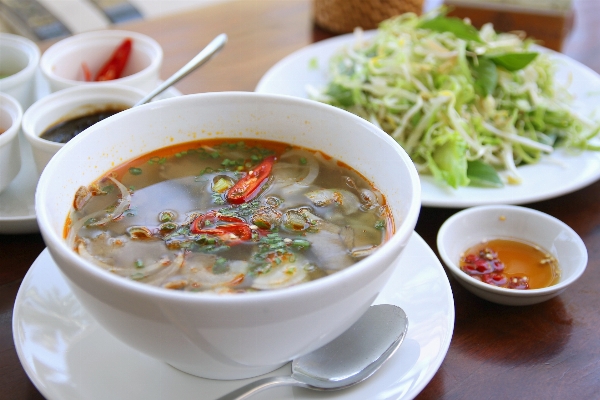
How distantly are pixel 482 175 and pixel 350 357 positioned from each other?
123cm

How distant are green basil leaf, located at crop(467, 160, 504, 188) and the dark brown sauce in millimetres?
1376

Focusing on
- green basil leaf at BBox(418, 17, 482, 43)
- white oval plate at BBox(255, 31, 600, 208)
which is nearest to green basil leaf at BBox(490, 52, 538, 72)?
green basil leaf at BBox(418, 17, 482, 43)

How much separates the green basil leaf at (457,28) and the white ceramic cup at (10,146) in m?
2.06

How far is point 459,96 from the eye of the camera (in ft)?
9.28

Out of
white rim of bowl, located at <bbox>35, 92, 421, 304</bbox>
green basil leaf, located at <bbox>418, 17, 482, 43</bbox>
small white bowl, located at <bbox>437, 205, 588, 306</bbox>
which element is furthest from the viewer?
green basil leaf, located at <bbox>418, 17, 482, 43</bbox>

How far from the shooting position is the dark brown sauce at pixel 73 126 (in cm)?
218

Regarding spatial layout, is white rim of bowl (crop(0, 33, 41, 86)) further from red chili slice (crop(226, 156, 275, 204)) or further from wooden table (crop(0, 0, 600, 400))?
red chili slice (crop(226, 156, 275, 204))

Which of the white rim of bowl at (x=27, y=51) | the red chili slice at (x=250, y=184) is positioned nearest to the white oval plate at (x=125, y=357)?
the red chili slice at (x=250, y=184)

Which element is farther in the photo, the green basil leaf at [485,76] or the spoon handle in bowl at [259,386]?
the green basil leaf at [485,76]

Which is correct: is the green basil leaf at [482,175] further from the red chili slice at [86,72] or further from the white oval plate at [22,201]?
the red chili slice at [86,72]

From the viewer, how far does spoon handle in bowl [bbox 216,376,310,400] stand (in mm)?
1239

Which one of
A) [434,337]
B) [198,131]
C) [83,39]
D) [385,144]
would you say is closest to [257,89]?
[83,39]

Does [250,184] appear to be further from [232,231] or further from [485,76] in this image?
[485,76]

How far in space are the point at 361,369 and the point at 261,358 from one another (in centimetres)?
27
